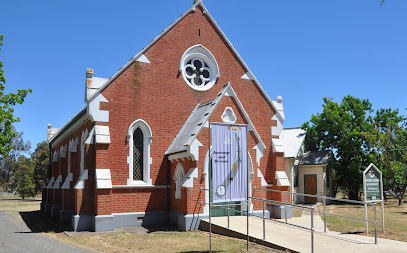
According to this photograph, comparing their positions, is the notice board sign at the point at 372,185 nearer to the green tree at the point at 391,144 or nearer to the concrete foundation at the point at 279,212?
the concrete foundation at the point at 279,212

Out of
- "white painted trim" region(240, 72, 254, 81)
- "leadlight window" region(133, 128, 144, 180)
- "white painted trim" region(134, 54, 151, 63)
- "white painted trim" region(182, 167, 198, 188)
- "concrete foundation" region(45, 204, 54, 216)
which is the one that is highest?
"white painted trim" region(134, 54, 151, 63)

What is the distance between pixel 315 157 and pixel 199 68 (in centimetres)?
1847

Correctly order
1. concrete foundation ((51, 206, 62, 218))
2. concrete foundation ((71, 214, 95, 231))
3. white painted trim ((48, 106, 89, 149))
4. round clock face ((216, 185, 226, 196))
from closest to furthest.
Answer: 1. round clock face ((216, 185, 226, 196))
2. concrete foundation ((71, 214, 95, 231))
3. white painted trim ((48, 106, 89, 149))
4. concrete foundation ((51, 206, 62, 218))

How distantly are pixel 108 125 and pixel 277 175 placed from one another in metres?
9.01

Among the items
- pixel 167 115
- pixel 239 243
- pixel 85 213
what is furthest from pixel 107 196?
pixel 239 243

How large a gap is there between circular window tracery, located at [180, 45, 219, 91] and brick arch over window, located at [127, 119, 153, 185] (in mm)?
3549

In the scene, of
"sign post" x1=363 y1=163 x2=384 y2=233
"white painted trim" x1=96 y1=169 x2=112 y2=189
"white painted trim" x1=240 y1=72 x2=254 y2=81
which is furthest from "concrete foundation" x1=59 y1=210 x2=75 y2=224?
"sign post" x1=363 y1=163 x2=384 y2=233

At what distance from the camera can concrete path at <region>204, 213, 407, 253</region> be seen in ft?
39.5

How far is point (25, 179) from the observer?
2219 inches

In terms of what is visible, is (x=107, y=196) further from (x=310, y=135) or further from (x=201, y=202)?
(x=310, y=135)

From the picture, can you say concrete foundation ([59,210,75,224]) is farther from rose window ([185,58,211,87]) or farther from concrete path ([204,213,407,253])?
rose window ([185,58,211,87])

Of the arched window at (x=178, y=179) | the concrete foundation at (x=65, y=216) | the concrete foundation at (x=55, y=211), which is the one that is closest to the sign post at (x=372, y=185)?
the arched window at (x=178, y=179)

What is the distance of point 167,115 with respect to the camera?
19.6 m

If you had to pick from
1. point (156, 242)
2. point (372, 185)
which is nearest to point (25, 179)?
point (156, 242)
